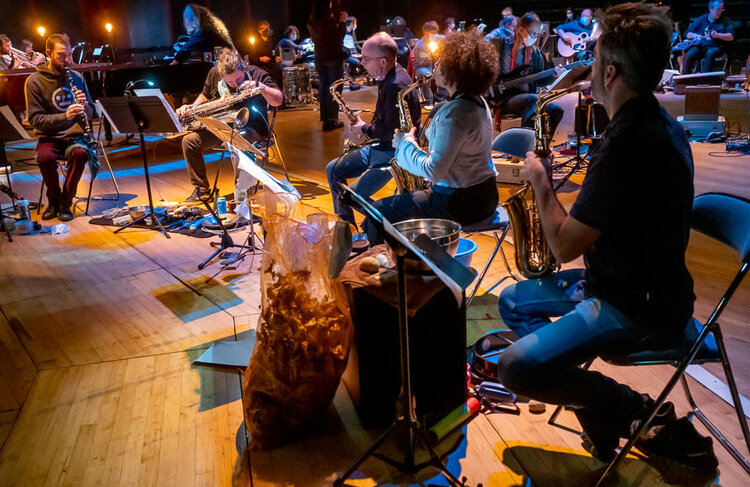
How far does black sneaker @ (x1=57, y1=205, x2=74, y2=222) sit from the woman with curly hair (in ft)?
12.2

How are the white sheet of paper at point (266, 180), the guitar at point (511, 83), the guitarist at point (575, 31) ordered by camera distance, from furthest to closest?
1. the guitarist at point (575, 31)
2. the guitar at point (511, 83)
3. the white sheet of paper at point (266, 180)

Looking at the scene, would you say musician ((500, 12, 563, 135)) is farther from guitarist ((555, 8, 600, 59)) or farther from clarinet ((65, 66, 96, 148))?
guitarist ((555, 8, 600, 59))

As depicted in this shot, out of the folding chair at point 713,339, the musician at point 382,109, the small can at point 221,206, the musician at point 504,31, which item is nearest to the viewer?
the folding chair at point 713,339

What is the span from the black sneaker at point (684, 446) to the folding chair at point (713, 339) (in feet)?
0.20

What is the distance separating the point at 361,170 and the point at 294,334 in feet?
7.65

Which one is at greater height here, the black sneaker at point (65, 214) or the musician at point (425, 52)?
the musician at point (425, 52)

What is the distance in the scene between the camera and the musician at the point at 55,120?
204 inches

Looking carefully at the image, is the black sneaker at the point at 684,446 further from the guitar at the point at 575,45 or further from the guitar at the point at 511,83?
the guitar at the point at 575,45

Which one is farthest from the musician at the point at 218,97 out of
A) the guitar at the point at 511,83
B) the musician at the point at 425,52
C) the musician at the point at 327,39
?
the musician at the point at 425,52

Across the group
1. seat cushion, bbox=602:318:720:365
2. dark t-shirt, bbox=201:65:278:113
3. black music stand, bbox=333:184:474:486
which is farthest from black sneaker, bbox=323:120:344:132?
seat cushion, bbox=602:318:720:365

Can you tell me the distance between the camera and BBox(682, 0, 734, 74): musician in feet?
31.7

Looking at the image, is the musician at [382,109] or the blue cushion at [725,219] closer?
the blue cushion at [725,219]

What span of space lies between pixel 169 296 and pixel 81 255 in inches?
49.3

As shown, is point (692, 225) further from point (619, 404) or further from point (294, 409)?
point (294, 409)
